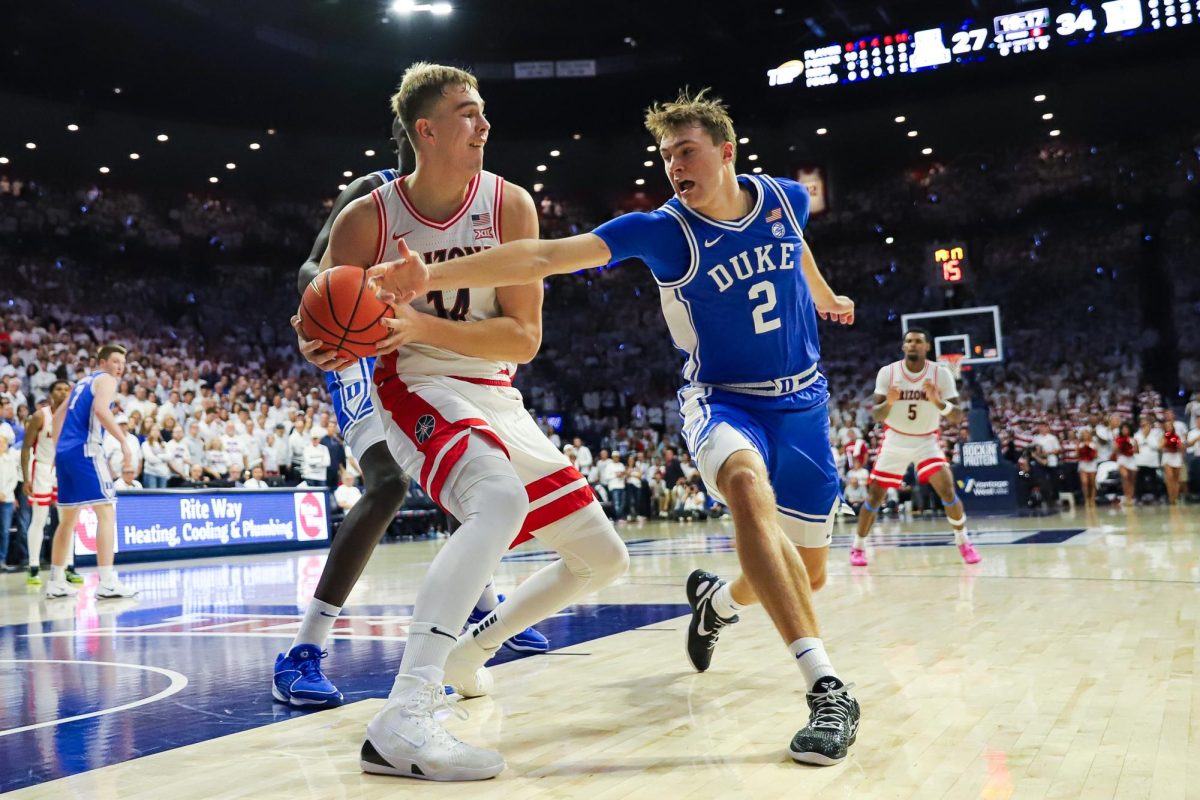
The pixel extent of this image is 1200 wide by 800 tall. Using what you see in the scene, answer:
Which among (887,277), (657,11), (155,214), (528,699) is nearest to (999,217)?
(887,277)

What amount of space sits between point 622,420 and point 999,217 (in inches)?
452

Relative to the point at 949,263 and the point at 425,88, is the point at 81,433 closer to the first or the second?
the point at 425,88

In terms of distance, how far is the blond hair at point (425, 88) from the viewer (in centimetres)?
312

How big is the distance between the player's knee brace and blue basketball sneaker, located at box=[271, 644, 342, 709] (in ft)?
3.12

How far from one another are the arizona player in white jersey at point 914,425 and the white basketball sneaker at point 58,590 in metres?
6.31

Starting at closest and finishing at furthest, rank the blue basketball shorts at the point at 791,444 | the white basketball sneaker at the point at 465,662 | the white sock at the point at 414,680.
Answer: the white sock at the point at 414,680 < the white basketball sneaker at the point at 465,662 < the blue basketball shorts at the point at 791,444

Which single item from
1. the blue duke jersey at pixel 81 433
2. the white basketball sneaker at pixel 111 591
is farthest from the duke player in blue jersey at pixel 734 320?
the blue duke jersey at pixel 81 433

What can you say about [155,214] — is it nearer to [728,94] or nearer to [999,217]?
[728,94]

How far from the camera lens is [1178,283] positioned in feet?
82.5

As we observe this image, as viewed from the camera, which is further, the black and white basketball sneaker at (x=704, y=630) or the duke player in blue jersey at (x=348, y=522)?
the black and white basketball sneaker at (x=704, y=630)

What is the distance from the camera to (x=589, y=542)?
328 cm

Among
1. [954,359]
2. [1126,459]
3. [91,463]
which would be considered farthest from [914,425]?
[1126,459]

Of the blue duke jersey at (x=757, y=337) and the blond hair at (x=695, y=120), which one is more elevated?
the blond hair at (x=695, y=120)

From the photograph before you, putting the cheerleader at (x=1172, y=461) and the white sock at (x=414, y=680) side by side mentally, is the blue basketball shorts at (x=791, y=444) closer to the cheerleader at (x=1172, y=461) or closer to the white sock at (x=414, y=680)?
the white sock at (x=414, y=680)
